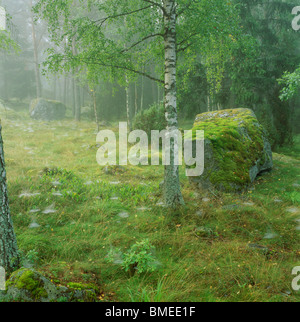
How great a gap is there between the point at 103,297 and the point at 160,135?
10641 mm

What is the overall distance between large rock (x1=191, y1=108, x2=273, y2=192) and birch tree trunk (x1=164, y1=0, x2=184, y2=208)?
1.32 meters

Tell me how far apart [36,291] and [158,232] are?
2697 millimetres

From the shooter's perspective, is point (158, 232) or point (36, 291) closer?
point (36, 291)

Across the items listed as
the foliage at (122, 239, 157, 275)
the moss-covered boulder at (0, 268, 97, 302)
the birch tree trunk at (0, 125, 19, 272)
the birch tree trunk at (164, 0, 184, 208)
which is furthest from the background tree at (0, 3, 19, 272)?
the birch tree trunk at (164, 0, 184, 208)

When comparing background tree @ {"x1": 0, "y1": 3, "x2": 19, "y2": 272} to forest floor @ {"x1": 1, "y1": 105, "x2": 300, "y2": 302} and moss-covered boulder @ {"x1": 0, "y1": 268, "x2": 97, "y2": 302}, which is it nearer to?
forest floor @ {"x1": 1, "y1": 105, "x2": 300, "y2": 302}

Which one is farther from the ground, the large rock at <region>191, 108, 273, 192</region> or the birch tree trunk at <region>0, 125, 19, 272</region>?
the large rock at <region>191, 108, 273, 192</region>

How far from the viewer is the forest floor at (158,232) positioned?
3398 millimetres

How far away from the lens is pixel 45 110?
21484 millimetres

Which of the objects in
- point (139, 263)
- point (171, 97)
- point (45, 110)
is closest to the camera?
point (139, 263)

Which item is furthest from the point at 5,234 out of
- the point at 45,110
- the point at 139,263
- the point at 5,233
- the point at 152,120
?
the point at 45,110

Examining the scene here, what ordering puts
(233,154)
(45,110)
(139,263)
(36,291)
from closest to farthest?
(36,291), (139,263), (233,154), (45,110)

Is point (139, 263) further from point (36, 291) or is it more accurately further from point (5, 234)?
point (5, 234)

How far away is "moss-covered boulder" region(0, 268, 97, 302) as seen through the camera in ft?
8.49
